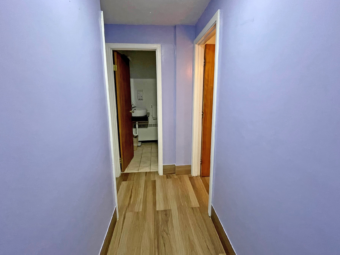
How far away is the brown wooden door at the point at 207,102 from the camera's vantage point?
2402 millimetres

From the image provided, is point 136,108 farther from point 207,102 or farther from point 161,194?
point 161,194

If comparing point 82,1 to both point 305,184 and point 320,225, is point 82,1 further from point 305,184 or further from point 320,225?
point 320,225

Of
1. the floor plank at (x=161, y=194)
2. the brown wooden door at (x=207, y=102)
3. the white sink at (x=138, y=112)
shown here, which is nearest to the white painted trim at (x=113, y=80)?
the floor plank at (x=161, y=194)

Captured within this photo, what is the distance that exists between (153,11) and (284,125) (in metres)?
1.92

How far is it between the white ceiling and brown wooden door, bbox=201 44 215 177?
0.49m

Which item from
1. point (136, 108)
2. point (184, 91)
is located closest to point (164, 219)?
point (184, 91)

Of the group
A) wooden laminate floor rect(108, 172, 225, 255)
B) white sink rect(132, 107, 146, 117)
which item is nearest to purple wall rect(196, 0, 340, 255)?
wooden laminate floor rect(108, 172, 225, 255)

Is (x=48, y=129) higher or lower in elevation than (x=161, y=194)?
higher

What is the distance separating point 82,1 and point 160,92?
154 cm

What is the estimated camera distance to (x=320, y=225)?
2.10ft

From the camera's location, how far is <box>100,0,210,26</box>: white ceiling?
1.78 m

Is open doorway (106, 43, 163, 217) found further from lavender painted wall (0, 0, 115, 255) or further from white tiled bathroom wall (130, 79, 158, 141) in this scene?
lavender painted wall (0, 0, 115, 255)

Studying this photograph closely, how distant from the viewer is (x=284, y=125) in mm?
803

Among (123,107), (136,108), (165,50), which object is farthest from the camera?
(136,108)
